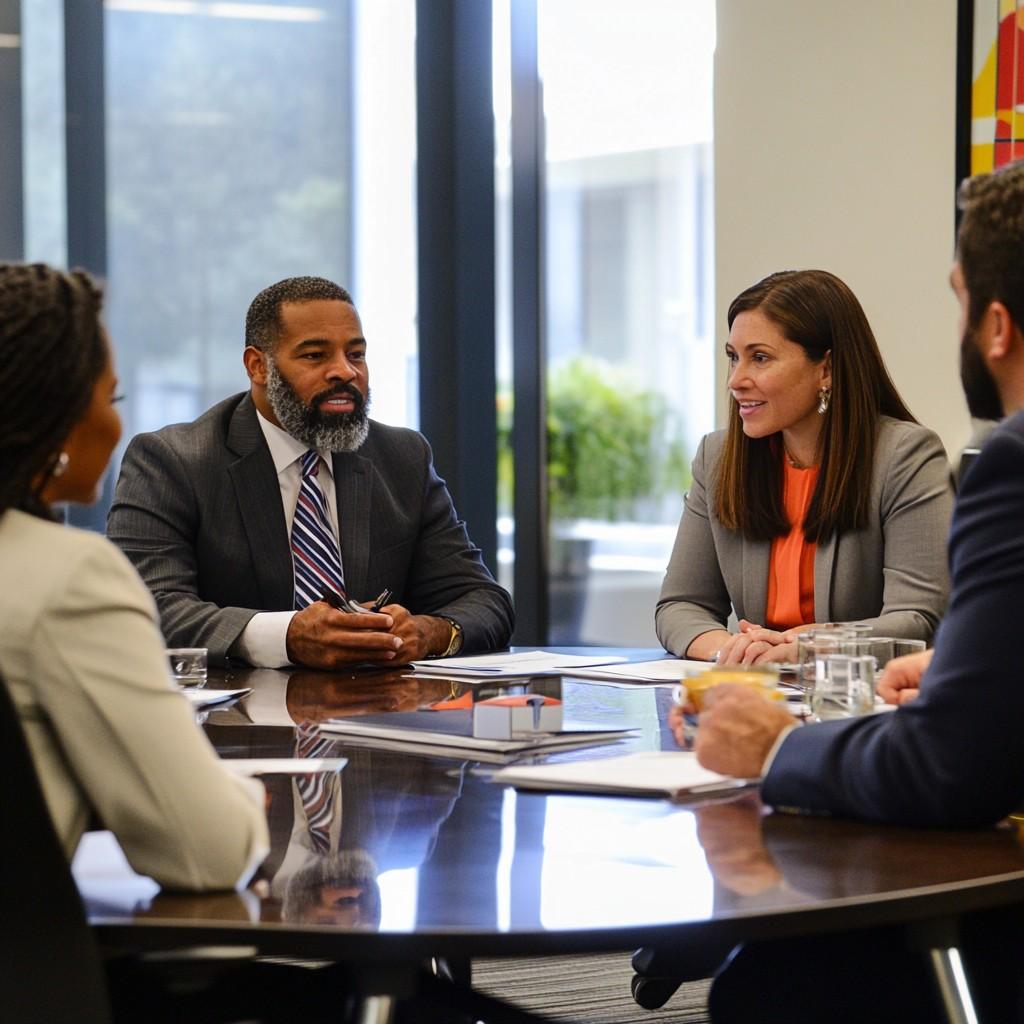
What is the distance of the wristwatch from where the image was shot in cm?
319

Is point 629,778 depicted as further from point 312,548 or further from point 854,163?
point 854,163

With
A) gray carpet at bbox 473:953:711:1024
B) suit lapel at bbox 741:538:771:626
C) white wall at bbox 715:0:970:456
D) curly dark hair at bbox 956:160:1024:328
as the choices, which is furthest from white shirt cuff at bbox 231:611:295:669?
white wall at bbox 715:0:970:456

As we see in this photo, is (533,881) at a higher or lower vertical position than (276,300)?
lower

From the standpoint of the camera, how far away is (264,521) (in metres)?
3.24

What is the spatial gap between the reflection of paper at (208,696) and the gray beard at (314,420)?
94 cm

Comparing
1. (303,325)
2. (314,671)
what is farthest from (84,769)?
(303,325)

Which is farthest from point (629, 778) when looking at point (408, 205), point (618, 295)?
point (618, 295)

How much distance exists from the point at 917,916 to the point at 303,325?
8.10ft

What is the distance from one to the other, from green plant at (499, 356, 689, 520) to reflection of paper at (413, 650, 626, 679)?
274cm

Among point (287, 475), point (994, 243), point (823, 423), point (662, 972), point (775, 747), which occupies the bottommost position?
point (662, 972)

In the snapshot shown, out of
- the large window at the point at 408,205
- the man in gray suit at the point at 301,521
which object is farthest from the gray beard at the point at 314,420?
the large window at the point at 408,205

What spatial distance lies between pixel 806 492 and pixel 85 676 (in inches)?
87.7

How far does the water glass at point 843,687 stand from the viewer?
6.43 feet

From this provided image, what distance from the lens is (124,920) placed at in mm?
1257
